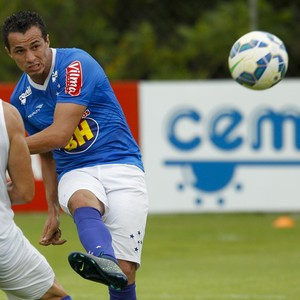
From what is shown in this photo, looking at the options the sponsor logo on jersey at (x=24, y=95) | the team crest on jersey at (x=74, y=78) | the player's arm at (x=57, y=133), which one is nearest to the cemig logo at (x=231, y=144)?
the sponsor logo on jersey at (x=24, y=95)

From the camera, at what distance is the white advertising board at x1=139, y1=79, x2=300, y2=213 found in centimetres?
1590

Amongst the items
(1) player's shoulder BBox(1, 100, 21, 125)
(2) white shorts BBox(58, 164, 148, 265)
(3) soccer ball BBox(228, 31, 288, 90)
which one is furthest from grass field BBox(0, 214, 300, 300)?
(1) player's shoulder BBox(1, 100, 21, 125)

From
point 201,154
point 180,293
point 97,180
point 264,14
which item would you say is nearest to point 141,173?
point 97,180

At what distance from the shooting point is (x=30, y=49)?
6.83m

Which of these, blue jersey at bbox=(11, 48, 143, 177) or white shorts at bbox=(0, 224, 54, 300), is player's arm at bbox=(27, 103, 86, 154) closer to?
blue jersey at bbox=(11, 48, 143, 177)

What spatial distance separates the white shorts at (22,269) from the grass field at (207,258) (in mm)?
3796

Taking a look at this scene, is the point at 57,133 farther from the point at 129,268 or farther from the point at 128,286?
the point at 128,286

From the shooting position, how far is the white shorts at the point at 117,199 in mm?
7047

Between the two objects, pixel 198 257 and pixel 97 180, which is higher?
pixel 97 180

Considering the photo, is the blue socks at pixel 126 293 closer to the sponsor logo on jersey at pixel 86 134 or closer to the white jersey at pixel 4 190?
the sponsor logo on jersey at pixel 86 134

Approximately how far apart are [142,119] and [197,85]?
3.16 feet

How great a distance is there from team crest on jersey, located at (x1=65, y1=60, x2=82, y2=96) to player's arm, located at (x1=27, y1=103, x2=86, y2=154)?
102mm

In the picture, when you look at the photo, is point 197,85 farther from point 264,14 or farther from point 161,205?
point 264,14

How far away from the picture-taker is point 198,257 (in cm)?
1324
